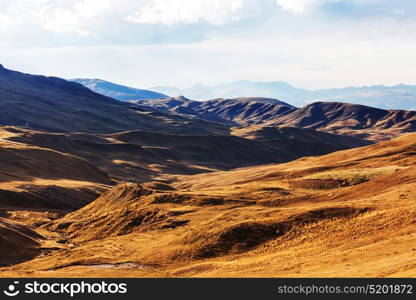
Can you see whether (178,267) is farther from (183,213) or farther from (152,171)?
(152,171)

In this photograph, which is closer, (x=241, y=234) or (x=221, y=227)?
(x=241, y=234)

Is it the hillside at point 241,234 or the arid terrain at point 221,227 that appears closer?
the hillside at point 241,234

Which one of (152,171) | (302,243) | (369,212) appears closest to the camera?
(302,243)

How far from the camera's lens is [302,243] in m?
41.0

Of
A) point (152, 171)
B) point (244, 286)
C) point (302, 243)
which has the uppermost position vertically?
point (244, 286)

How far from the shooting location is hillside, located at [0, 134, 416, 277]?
34.2m

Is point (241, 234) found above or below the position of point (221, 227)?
below

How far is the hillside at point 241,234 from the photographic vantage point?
34.2 m

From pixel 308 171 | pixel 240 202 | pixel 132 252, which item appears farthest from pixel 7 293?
pixel 308 171

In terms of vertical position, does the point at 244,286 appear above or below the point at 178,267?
above

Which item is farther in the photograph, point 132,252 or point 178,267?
point 132,252

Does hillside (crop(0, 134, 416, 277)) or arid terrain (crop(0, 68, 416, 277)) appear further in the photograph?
arid terrain (crop(0, 68, 416, 277))

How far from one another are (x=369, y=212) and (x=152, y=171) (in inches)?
4402

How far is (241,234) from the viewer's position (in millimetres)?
44562
